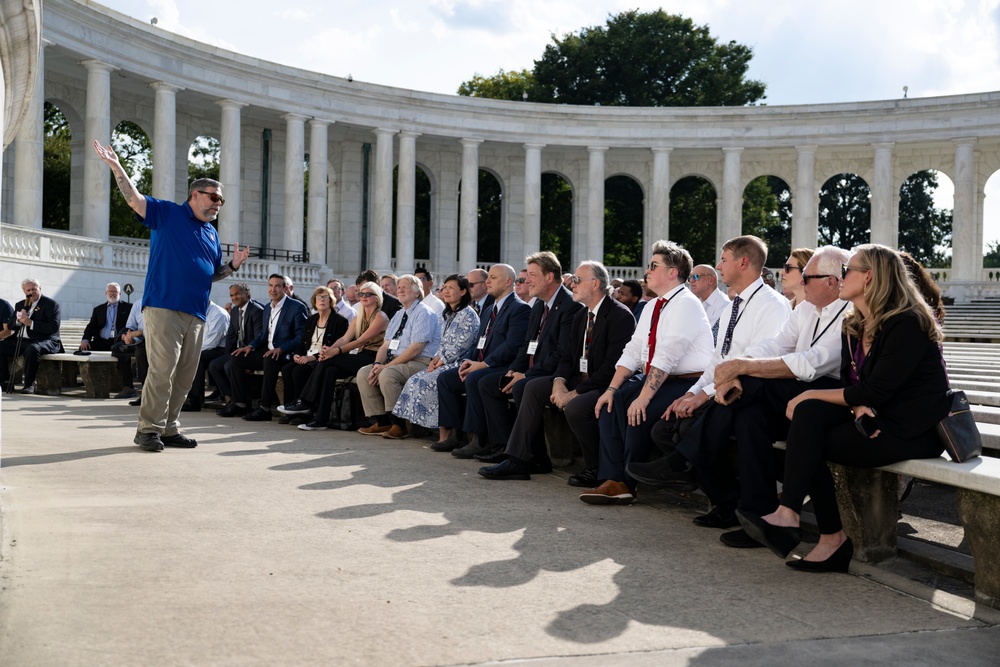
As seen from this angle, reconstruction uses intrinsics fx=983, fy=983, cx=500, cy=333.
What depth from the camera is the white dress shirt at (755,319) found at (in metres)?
7.58

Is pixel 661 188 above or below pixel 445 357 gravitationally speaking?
above

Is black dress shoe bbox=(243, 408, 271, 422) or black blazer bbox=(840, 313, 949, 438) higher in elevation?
black blazer bbox=(840, 313, 949, 438)

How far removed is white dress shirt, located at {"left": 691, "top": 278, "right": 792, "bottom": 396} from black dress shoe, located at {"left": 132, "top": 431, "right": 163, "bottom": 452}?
5.47m

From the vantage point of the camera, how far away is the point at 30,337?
18109mm

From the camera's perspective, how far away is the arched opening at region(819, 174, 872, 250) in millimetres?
60688

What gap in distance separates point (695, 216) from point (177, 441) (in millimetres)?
44399

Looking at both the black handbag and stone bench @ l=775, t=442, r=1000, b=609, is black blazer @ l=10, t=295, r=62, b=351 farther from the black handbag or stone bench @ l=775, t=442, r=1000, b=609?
the black handbag

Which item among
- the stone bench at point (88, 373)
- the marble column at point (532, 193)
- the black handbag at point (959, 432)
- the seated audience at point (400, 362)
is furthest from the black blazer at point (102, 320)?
the marble column at point (532, 193)

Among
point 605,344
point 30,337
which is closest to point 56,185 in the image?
point 30,337

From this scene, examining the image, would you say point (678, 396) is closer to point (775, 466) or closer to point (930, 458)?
point (775, 466)

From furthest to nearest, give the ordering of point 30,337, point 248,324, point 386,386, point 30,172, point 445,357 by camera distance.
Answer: point 30,172 → point 30,337 → point 248,324 → point 386,386 → point 445,357

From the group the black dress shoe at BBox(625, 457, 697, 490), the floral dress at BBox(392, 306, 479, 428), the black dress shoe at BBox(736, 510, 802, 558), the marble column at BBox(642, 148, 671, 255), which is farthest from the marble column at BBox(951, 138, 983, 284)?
the black dress shoe at BBox(736, 510, 802, 558)

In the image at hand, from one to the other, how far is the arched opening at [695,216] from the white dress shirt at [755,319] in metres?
44.6

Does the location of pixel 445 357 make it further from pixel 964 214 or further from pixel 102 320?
pixel 964 214
